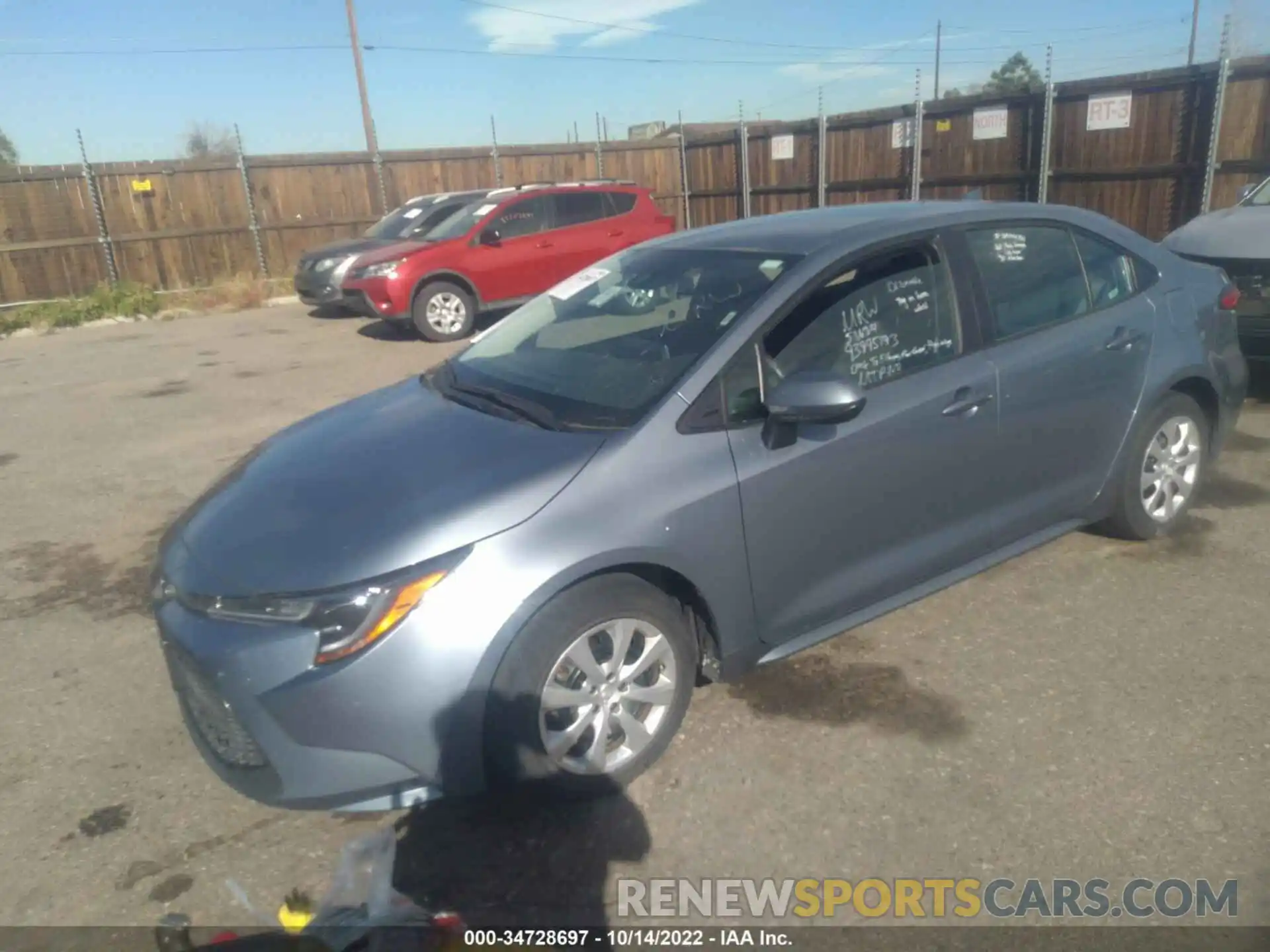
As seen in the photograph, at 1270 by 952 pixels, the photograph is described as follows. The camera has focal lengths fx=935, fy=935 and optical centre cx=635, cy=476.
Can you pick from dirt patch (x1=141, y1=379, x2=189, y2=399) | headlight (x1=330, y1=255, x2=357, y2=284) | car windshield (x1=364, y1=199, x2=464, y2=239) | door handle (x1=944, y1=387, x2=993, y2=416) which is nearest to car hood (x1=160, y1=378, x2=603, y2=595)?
door handle (x1=944, y1=387, x2=993, y2=416)

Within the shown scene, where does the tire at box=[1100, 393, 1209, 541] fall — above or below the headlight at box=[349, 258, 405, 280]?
below

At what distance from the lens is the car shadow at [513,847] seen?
8.25 feet

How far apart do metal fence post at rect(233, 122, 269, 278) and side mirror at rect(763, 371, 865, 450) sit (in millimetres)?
17309

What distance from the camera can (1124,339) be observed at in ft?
13.1

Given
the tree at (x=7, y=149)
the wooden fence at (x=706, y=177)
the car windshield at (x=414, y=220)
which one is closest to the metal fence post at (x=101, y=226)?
the wooden fence at (x=706, y=177)

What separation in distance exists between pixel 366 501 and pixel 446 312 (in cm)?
928

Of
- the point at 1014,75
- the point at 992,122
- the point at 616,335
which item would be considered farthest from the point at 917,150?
the point at 1014,75

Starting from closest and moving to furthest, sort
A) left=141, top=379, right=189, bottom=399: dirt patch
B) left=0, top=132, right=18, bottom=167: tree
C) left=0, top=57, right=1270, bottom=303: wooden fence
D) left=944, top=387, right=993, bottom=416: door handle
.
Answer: left=944, top=387, right=993, bottom=416: door handle, left=141, top=379, right=189, bottom=399: dirt patch, left=0, top=57, right=1270, bottom=303: wooden fence, left=0, top=132, right=18, bottom=167: tree

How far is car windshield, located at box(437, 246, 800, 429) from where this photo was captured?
3125 millimetres

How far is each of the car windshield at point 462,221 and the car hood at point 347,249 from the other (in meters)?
0.68

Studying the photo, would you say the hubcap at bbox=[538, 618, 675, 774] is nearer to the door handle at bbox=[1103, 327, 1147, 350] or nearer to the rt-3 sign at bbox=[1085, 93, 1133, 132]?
the door handle at bbox=[1103, 327, 1147, 350]

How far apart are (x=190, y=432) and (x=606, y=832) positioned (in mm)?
6194

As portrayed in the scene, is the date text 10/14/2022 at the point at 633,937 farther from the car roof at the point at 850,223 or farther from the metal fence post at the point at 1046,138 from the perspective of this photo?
the metal fence post at the point at 1046,138

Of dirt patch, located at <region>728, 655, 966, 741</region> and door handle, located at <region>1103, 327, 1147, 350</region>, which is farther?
door handle, located at <region>1103, 327, 1147, 350</region>
